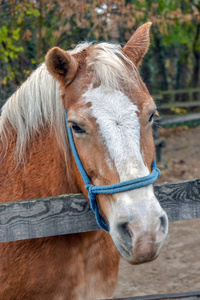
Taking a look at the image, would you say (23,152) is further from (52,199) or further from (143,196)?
(143,196)

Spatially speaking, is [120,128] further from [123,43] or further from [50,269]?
[123,43]

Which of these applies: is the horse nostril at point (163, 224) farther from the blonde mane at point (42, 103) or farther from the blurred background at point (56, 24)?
the blurred background at point (56, 24)

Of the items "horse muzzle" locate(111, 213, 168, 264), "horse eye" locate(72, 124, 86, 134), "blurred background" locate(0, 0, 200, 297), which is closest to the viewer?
"horse muzzle" locate(111, 213, 168, 264)

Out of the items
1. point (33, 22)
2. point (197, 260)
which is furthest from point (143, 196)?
point (33, 22)

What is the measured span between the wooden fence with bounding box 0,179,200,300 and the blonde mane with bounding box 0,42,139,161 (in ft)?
1.44

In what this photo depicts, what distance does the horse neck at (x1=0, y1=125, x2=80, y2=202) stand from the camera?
98.0 inches

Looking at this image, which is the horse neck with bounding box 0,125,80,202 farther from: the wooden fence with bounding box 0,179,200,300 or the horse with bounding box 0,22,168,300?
the wooden fence with bounding box 0,179,200,300

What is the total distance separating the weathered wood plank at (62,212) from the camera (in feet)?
7.00

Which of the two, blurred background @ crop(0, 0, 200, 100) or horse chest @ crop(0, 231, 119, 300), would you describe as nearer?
horse chest @ crop(0, 231, 119, 300)

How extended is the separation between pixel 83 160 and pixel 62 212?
33cm

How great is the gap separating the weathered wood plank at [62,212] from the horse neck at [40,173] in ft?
0.96

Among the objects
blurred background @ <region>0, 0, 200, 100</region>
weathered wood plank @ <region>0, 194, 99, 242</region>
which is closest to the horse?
weathered wood plank @ <region>0, 194, 99, 242</region>

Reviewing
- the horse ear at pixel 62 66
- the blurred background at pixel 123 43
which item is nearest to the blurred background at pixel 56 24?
the blurred background at pixel 123 43

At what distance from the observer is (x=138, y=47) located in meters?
2.50
